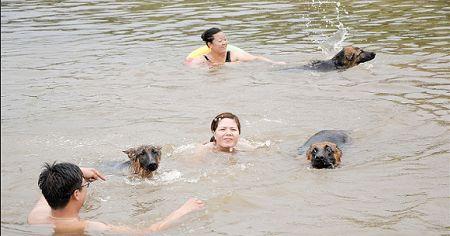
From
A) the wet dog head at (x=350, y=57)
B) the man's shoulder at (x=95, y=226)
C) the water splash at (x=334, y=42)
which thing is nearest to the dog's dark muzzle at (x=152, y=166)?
the man's shoulder at (x=95, y=226)

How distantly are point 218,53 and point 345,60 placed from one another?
2503 millimetres

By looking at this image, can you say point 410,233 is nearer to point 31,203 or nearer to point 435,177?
point 435,177

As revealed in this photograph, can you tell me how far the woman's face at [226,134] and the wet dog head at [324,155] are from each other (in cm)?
97

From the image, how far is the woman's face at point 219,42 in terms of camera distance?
13.4 m

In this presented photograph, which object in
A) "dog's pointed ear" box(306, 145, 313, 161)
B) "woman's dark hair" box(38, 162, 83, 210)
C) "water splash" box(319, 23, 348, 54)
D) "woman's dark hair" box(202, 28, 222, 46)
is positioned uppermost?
"woman's dark hair" box(202, 28, 222, 46)

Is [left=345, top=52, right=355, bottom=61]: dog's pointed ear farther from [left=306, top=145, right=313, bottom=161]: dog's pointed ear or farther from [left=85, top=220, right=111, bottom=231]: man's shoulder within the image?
[left=85, top=220, right=111, bottom=231]: man's shoulder

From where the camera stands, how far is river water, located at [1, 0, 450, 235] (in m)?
6.57

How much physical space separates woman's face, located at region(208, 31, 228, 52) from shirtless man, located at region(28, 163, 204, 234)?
24.7 ft

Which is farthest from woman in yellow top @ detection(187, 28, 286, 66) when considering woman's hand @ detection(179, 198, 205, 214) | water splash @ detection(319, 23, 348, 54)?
woman's hand @ detection(179, 198, 205, 214)

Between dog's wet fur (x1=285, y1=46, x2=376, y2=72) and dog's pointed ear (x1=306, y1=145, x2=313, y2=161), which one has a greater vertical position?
dog's wet fur (x1=285, y1=46, x2=376, y2=72)

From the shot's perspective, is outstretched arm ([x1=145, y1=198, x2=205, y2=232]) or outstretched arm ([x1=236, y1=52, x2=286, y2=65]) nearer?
outstretched arm ([x1=145, y1=198, x2=205, y2=232])

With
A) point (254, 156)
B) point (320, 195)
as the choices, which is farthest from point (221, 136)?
point (320, 195)

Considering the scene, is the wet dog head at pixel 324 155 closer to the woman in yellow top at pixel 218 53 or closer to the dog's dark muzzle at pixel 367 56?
the dog's dark muzzle at pixel 367 56

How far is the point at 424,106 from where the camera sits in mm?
9906
